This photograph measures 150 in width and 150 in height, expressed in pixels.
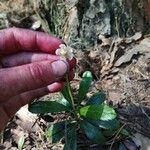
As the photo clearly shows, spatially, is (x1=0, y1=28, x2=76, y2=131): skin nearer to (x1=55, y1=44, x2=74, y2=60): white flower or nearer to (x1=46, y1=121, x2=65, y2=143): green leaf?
(x1=55, y1=44, x2=74, y2=60): white flower

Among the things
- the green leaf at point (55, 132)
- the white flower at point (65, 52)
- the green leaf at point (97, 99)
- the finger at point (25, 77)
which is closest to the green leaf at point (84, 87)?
the green leaf at point (97, 99)

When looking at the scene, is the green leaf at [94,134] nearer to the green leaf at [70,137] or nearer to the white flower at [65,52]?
the green leaf at [70,137]

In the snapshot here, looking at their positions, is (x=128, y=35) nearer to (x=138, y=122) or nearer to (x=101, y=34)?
(x=101, y=34)

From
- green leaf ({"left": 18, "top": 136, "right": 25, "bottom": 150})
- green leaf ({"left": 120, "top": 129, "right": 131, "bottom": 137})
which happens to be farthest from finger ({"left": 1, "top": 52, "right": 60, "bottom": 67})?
green leaf ({"left": 120, "top": 129, "right": 131, "bottom": 137})

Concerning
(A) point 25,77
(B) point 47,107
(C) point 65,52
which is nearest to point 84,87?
(B) point 47,107

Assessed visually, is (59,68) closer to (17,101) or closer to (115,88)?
(17,101)

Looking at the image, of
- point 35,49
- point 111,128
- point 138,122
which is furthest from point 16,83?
point 138,122
